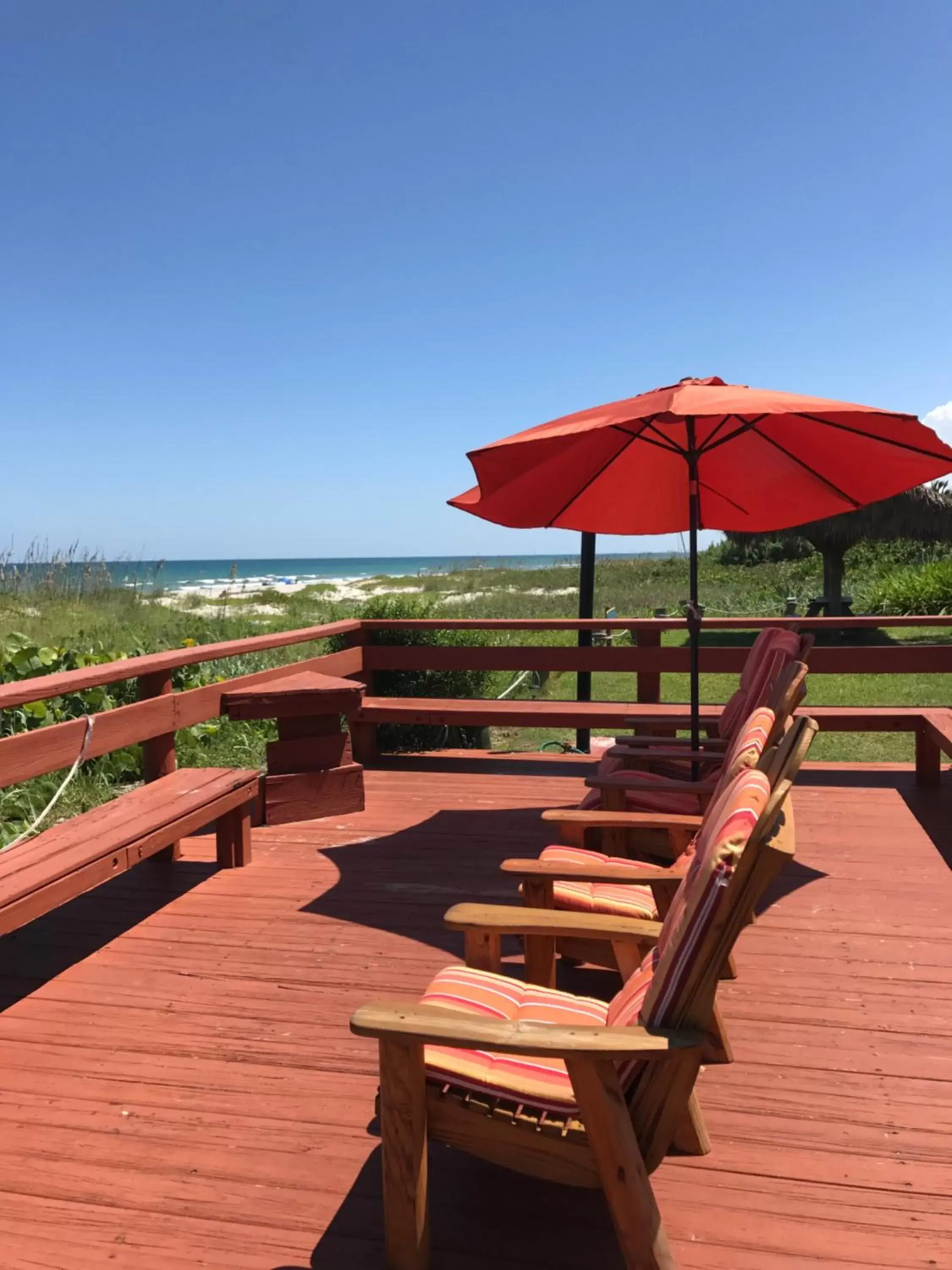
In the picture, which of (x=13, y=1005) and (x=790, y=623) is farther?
(x=790, y=623)

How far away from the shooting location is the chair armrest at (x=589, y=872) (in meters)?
2.34

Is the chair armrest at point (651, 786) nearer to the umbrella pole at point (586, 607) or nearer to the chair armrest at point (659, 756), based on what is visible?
the chair armrest at point (659, 756)

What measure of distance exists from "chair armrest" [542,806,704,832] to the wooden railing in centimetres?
174

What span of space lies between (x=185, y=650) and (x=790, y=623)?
4.18 meters

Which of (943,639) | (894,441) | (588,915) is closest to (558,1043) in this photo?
(588,915)

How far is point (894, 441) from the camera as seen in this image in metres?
3.71

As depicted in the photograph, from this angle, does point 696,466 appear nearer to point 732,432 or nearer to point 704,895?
point 732,432

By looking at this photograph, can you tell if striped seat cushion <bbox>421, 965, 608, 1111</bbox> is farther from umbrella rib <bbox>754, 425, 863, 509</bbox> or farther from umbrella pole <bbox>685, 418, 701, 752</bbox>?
umbrella rib <bbox>754, 425, 863, 509</bbox>

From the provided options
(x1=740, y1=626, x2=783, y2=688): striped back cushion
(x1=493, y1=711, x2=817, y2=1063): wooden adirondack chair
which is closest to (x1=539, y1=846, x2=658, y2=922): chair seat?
(x1=493, y1=711, x2=817, y2=1063): wooden adirondack chair

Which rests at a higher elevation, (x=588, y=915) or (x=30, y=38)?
(x=30, y=38)

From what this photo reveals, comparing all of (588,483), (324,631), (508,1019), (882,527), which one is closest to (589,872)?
(508,1019)

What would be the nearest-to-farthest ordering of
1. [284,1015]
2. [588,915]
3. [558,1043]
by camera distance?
[558,1043]
[588,915]
[284,1015]

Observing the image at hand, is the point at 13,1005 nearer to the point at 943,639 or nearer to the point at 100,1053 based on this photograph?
the point at 100,1053

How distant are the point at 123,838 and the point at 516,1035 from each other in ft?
6.83
